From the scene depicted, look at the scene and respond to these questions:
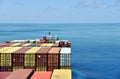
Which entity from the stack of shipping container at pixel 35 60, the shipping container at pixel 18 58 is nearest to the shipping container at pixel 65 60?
the stack of shipping container at pixel 35 60

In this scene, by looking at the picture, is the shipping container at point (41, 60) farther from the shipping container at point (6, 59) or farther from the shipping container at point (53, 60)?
the shipping container at point (6, 59)

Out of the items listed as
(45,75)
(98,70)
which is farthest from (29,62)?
(98,70)

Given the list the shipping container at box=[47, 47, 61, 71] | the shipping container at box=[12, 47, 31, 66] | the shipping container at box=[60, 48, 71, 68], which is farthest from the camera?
the shipping container at box=[12, 47, 31, 66]

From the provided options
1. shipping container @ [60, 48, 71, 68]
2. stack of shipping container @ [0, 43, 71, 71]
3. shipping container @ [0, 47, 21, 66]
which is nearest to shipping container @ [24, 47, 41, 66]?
stack of shipping container @ [0, 43, 71, 71]

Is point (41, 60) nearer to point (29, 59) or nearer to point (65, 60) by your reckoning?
point (29, 59)

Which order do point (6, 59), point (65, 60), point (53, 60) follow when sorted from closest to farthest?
point (65, 60), point (53, 60), point (6, 59)

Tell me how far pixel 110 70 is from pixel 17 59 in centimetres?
3275

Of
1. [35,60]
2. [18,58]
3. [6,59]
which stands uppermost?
[18,58]

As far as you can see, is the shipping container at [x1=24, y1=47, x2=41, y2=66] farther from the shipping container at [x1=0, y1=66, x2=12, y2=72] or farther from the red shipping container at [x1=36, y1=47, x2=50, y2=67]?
Result: the shipping container at [x1=0, y1=66, x2=12, y2=72]

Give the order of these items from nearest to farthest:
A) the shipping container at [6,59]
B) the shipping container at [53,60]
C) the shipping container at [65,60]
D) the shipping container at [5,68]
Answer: the shipping container at [5,68], the shipping container at [53,60], the shipping container at [65,60], the shipping container at [6,59]

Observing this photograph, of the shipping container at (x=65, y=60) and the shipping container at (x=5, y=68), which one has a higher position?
the shipping container at (x=65, y=60)

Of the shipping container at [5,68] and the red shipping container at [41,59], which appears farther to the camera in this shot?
the red shipping container at [41,59]

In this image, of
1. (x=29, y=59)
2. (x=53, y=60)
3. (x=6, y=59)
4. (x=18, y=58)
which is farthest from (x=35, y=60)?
(x=6, y=59)

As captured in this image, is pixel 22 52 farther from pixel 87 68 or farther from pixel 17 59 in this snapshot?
pixel 87 68
